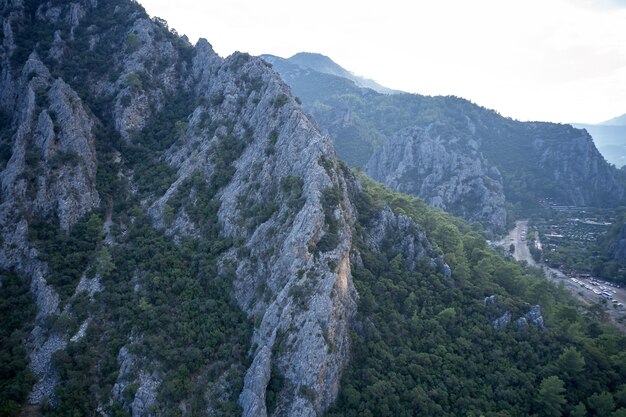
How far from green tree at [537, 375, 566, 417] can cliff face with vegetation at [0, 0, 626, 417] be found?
283 cm

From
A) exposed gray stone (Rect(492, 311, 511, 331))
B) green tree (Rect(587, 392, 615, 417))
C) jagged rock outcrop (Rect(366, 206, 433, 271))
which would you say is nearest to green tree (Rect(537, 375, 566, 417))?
green tree (Rect(587, 392, 615, 417))

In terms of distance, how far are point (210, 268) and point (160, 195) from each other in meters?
30.5

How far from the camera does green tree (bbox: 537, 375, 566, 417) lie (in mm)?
63156

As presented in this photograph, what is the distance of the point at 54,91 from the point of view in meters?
95.1

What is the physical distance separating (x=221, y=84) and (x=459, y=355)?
335 feet

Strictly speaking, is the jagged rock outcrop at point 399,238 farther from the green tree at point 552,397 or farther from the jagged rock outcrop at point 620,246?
the jagged rock outcrop at point 620,246

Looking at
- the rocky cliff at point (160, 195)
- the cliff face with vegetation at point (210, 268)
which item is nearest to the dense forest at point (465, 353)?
the cliff face with vegetation at point (210, 268)

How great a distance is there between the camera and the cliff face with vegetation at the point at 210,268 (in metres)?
61.4

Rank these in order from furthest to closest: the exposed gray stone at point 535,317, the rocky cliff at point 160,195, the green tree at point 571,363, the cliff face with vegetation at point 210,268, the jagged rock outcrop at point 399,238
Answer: the jagged rock outcrop at point 399,238 < the exposed gray stone at point 535,317 < the green tree at point 571,363 < the rocky cliff at point 160,195 < the cliff face with vegetation at point 210,268

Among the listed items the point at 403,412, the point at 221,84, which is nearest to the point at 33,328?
the point at 403,412

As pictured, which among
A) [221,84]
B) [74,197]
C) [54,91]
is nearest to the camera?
[74,197]

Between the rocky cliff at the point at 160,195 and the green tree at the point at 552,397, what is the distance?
1456 inches

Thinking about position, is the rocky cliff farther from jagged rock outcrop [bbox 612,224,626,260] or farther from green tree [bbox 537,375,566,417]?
jagged rock outcrop [bbox 612,224,626,260]

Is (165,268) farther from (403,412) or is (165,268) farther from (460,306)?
(460,306)
